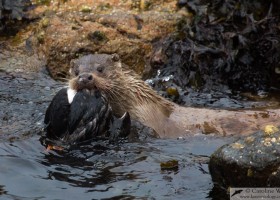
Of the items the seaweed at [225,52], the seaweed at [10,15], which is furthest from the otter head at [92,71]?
the seaweed at [10,15]

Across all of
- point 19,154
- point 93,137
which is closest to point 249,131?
point 93,137

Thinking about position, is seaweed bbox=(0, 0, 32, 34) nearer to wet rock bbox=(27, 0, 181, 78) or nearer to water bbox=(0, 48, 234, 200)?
wet rock bbox=(27, 0, 181, 78)

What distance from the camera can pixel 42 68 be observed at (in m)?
6.81

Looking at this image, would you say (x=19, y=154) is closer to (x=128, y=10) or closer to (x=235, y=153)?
(x=235, y=153)

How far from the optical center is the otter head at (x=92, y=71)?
501 centimetres

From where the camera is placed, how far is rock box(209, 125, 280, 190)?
386 centimetres

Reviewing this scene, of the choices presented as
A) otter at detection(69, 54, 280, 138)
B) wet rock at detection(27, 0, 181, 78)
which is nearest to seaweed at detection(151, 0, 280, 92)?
wet rock at detection(27, 0, 181, 78)

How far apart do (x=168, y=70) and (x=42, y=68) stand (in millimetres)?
1233

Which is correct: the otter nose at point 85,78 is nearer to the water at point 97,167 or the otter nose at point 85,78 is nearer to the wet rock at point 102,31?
the water at point 97,167

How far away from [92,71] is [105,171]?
1.04 meters

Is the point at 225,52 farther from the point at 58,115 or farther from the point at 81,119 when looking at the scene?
the point at 58,115

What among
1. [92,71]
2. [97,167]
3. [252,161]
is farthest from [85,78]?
[252,161]

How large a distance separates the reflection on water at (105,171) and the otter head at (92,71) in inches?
17.3

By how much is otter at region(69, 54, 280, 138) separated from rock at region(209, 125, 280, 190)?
136 centimetres
